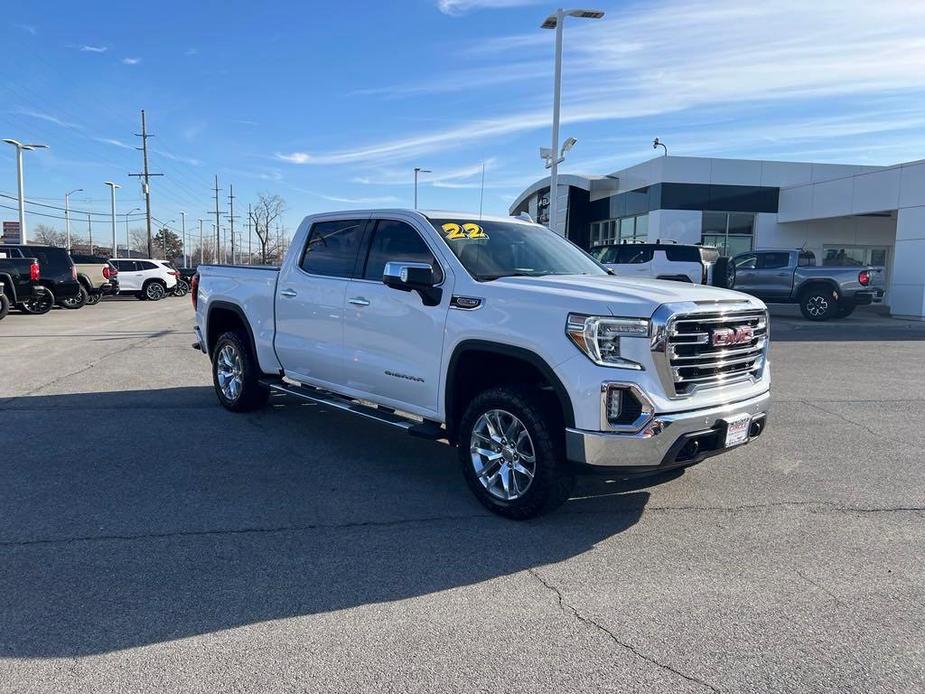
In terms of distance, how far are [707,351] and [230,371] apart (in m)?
5.17

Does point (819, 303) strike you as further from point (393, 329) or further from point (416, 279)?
point (416, 279)

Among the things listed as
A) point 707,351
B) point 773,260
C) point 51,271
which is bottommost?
point 51,271

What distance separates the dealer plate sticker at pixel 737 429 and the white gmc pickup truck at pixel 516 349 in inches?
0.5

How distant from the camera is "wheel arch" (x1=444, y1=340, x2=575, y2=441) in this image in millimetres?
4312

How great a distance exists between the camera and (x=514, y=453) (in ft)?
14.7

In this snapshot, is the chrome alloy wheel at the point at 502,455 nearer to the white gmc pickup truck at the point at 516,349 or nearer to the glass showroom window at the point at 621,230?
the white gmc pickup truck at the point at 516,349

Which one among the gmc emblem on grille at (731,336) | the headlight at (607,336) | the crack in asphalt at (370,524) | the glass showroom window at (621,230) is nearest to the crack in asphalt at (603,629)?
the crack in asphalt at (370,524)

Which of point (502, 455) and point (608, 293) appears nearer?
point (608, 293)

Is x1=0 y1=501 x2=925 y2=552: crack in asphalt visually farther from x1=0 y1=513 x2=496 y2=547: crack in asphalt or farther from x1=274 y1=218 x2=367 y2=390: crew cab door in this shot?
x1=274 y1=218 x2=367 y2=390: crew cab door

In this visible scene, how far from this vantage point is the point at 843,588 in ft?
12.0

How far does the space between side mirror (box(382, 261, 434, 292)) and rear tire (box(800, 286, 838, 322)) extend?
17.6 meters

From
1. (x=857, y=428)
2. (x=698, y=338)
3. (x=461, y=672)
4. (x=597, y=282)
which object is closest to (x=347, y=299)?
(x=597, y=282)

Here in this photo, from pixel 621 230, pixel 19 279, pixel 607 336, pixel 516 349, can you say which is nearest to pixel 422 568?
pixel 516 349

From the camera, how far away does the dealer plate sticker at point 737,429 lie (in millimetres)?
4266
